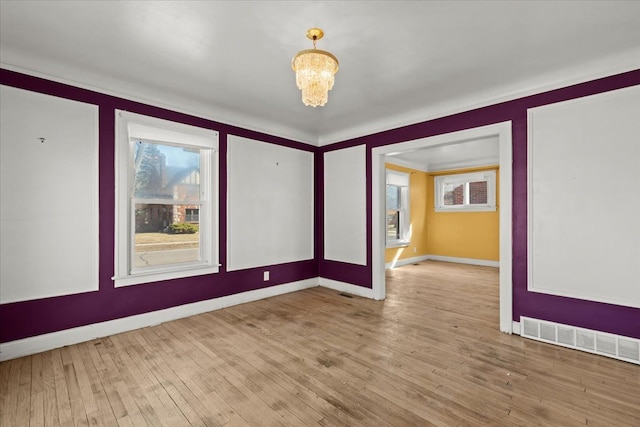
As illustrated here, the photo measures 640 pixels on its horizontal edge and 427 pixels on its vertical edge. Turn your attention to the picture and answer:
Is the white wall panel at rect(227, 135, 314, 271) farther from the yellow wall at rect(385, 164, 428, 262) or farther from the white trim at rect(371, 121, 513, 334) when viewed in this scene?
the yellow wall at rect(385, 164, 428, 262)

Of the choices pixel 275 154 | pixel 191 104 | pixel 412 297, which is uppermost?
pixel 191 104

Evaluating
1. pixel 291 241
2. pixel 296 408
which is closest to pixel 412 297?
pixel 291 241

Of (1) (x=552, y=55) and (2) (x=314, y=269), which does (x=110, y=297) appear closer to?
(2) (x=314, y=269)

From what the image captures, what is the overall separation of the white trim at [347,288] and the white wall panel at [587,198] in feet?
7.05

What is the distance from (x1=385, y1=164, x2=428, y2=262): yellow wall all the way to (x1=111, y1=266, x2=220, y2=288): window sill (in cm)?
485

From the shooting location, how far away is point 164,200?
358 cm

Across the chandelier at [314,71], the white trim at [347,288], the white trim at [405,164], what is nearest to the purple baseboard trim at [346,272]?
the white trim at [347,288]

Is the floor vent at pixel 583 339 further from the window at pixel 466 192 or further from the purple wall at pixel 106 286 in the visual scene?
the window at pixel 466 192

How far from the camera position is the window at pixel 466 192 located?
24.0ft

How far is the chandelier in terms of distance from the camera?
201 centimetres

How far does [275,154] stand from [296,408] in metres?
3.59

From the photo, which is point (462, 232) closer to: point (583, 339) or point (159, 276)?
point (583, 339)

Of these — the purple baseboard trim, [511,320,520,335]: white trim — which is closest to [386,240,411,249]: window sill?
the purple baseboard trim

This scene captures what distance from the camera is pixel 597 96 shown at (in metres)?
2.72
